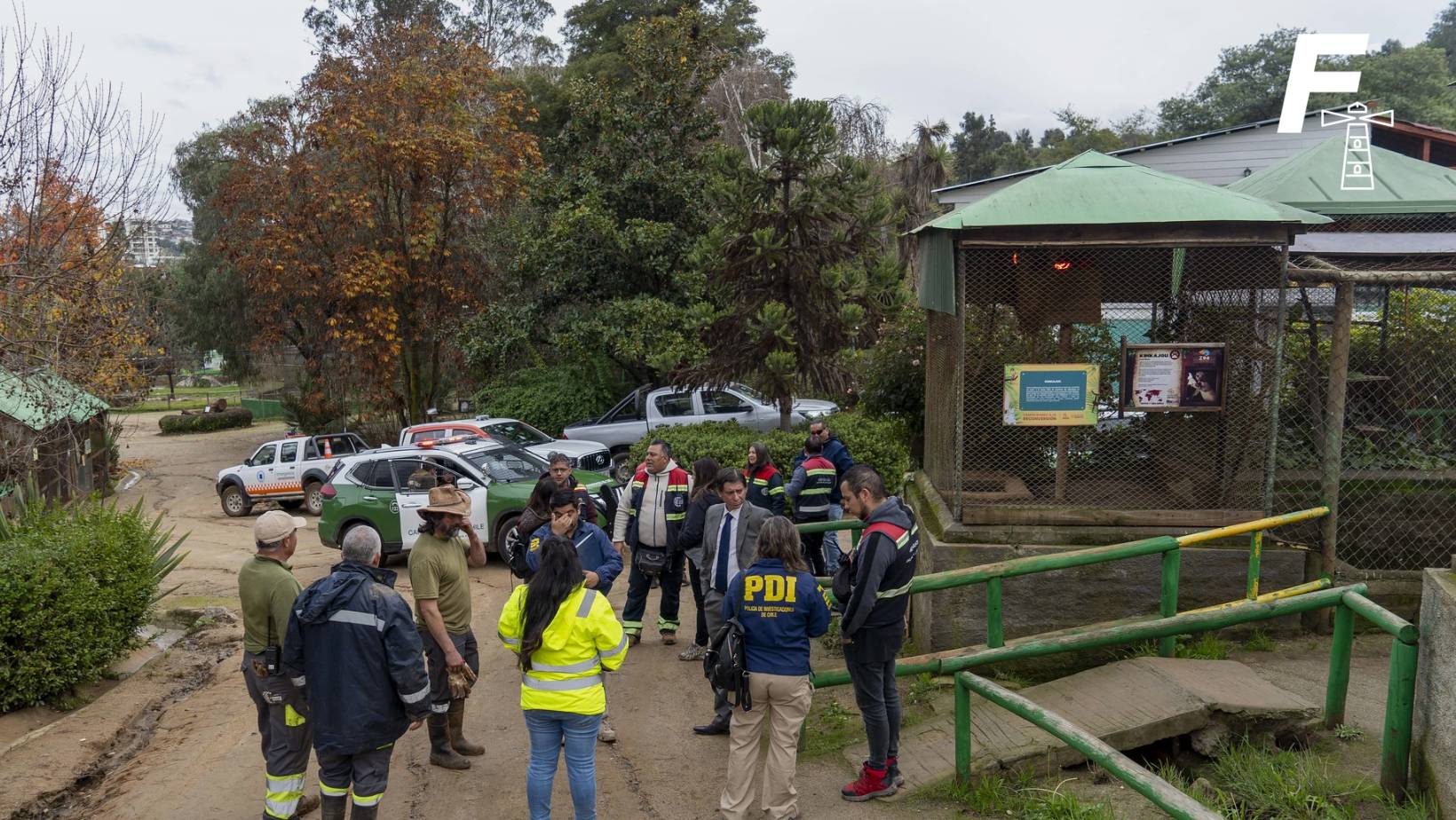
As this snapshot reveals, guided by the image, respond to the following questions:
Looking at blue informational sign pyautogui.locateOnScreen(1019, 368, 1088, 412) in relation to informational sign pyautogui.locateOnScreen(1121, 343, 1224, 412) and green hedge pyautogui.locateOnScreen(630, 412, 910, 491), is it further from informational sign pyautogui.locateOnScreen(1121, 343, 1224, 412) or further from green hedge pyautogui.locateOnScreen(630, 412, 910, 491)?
green hedge pyautogui.locateOnScreen(630, 412, 910, 491)

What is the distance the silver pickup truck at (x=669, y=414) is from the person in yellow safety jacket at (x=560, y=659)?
37.6 ft

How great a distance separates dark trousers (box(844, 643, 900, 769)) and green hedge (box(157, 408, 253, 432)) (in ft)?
130

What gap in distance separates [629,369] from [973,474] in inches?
540

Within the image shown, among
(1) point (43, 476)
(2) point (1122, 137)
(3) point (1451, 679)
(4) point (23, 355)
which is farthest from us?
(2) point (1122, 137)

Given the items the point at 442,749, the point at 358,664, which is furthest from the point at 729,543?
the point at 358,664

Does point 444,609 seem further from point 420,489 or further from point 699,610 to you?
point 420,489

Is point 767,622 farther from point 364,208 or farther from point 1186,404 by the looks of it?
point 364,208

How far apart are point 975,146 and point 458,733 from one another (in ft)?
210

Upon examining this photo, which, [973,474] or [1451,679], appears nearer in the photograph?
[1451,679]

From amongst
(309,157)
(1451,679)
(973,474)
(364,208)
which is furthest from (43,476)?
(1451,679)

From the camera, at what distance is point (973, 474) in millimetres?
7566

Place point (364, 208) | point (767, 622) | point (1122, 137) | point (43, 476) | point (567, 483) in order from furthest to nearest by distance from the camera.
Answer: point (1122, 137), point (364, 208), point (43, 476), point (567, 483), point (767, 622)

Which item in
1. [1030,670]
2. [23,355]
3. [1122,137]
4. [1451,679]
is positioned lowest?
[1030,670]

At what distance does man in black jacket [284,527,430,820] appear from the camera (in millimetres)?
4551
